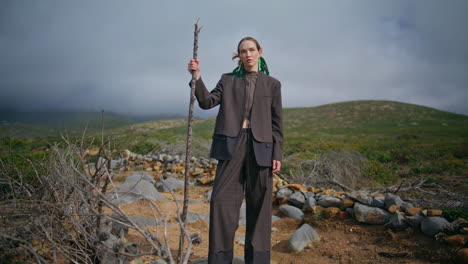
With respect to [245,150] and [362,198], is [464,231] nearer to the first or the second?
[362,198]

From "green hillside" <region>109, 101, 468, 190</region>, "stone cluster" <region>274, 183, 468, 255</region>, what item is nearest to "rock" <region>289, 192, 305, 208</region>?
"stone cluster" <region>274, 183, 468, 255</region>

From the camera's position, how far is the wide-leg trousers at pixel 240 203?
235cm

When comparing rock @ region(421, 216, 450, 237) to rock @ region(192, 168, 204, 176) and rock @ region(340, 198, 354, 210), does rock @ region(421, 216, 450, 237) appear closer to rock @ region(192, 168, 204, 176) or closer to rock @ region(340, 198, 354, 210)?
rock @ region(340, 198, 354, 210)

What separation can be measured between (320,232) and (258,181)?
1988 millimetres

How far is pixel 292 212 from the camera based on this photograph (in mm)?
4602

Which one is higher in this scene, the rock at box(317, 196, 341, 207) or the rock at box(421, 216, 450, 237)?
the rock at box(421, 216, 450, 237)

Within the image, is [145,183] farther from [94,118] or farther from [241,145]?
[241,145]

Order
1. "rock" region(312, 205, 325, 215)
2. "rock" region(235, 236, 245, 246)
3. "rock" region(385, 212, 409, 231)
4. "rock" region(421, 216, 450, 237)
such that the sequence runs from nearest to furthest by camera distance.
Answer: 1. "rock" region(421, 216, 450, 237)
2. "rock" region(385, 212, 409, 231)
3. "rock" region(235, 236, 245, 246)
4. "rock" region(312, 205, 325, 215)

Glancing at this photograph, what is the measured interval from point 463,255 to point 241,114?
248cm

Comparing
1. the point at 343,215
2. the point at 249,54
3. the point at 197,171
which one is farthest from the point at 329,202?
the point at 197,171

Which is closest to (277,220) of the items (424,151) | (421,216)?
(421,216)

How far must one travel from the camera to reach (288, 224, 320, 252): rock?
3.30 metres

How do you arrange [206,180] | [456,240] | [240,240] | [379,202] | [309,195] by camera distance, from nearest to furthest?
[456,240] → [240,240] → [379,202] → [309,195] → [206,180]

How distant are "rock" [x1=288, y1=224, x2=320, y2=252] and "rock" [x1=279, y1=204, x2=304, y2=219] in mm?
941
